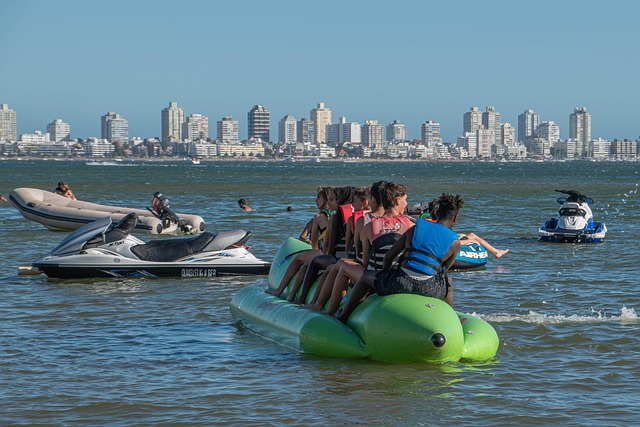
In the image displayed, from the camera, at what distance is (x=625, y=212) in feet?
121

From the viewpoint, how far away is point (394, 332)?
30.1 ft

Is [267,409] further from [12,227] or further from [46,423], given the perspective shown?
[12,227]

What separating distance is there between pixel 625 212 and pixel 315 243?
2638 cm

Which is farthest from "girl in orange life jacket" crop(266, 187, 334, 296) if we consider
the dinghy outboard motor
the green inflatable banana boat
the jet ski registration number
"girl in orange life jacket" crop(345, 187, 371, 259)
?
→ the dinghy outboard motor

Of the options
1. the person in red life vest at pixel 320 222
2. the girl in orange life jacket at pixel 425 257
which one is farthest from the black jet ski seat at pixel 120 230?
the girl in orange life jacket at pixel 425 257

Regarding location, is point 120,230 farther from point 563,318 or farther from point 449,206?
point 449,206

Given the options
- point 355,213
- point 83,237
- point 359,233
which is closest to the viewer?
point 359,233

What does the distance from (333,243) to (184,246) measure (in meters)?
4.99

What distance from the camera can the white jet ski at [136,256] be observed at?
15.3m

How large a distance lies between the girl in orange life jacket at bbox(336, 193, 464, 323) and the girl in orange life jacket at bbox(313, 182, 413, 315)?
21 cm

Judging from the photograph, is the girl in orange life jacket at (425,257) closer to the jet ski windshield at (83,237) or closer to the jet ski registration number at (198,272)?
the jet ski registration number at (198,272)

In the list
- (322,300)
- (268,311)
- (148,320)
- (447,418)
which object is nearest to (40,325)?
(148,320)

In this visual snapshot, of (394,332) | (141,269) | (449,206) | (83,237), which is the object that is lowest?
(141,269)

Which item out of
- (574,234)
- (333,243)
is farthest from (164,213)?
(333,243)
